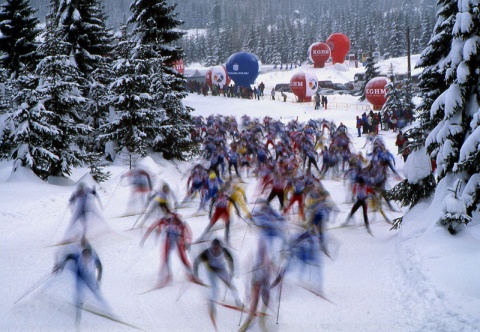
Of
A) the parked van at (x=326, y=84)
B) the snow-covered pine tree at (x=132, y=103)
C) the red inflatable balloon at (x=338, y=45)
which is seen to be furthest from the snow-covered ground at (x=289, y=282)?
the red inflatable balloon at (x=338, y=45)

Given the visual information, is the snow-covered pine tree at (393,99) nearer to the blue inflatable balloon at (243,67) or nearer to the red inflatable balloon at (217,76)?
the blue inflatable balloon at (243,67)

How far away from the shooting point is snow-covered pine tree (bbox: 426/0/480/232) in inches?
323

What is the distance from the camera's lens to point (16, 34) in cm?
2378

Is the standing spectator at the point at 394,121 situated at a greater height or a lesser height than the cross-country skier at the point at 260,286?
greater

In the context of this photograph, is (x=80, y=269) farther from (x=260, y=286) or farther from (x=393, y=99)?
(x=393, y=99)

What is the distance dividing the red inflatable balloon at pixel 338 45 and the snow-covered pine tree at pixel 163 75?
57080 millimetres

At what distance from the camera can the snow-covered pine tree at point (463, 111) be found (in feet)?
26.9

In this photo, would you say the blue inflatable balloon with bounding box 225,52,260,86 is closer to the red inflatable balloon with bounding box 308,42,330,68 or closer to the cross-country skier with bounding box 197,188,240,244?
the red inflatable balloon with bounding box 308,42,330,68

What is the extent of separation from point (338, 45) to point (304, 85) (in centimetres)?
3376

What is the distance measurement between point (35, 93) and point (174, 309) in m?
11.4

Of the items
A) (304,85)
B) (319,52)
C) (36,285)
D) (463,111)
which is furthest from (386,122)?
(319,52)

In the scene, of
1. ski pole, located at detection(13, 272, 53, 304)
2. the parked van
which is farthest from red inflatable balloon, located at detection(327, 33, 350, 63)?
ski pole, located at detection(13, 272, 53, 304)

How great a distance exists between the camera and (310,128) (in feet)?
75.3

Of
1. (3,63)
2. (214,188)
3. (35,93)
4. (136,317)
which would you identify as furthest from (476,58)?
(3,63)
